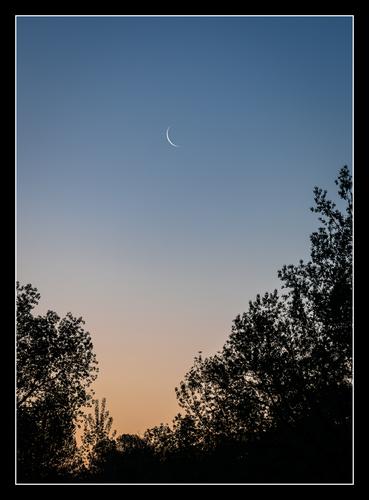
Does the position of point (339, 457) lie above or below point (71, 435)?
above

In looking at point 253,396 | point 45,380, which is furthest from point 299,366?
point 45,380

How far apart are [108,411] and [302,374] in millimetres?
A: 63887

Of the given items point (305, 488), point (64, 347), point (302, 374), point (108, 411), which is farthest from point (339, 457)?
point (108, 411)

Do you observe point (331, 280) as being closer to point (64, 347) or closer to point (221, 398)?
point (221, 398)

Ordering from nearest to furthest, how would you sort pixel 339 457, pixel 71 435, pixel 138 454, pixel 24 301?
pixel 339 457, pixel 24 301, pixel 71 435, pixel 138 454

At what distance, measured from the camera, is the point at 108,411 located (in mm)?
86875

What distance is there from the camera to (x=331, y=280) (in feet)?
92.3

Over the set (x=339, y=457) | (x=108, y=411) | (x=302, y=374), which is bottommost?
(x=108, y=411)

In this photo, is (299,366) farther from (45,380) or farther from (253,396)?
(45,380)
